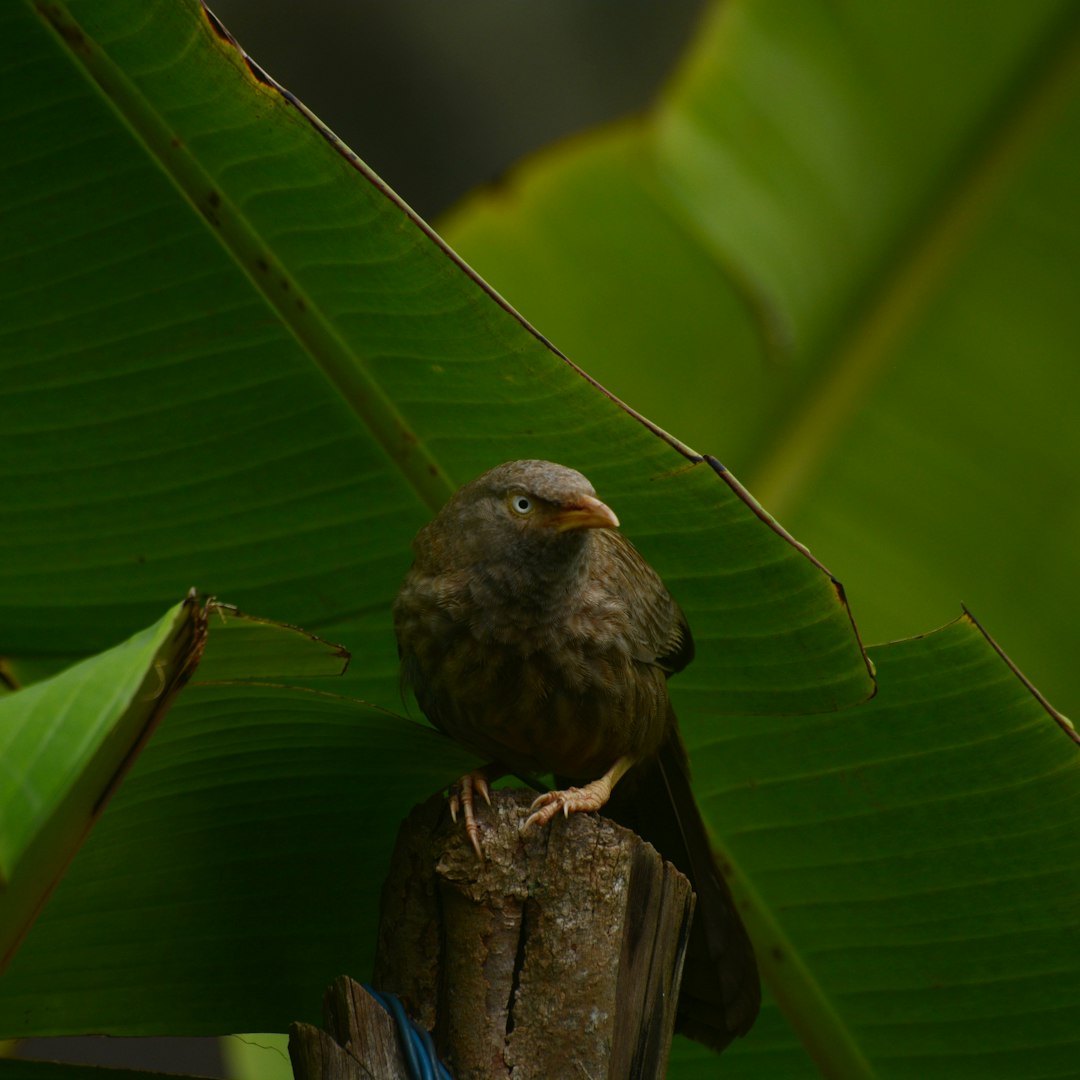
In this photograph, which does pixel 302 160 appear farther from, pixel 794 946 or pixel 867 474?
pixel 867 474

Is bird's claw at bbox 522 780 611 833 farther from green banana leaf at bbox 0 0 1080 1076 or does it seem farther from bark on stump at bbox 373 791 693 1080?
green banana leaf at bbox 0 0 1080 1076

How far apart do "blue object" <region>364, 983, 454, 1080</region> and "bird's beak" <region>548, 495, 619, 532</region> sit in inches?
34.1

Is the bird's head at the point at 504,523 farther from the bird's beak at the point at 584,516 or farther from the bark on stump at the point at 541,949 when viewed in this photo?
the bark on stump at the point at 541,949

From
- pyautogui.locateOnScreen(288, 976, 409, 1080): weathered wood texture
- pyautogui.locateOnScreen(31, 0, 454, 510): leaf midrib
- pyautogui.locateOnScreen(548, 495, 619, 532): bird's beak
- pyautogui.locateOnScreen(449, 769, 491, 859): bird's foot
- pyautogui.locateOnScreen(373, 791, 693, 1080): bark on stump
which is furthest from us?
pyautogui.locateOnScreen(548, 495, 619, 532): bird's beak

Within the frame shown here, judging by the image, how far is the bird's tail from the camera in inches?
101

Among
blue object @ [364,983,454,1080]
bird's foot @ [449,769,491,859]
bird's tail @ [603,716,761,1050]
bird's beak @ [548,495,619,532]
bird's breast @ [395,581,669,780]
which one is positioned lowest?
bird's tail @ [603,716,761,1050]

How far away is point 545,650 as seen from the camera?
2.54 meters

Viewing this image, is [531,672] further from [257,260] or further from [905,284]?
[905,284]

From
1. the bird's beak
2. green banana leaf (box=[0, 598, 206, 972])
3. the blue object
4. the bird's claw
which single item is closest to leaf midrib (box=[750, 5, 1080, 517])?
the bird's beak

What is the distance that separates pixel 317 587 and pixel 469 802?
0.79 metres

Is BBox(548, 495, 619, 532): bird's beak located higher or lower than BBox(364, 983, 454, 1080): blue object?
higher

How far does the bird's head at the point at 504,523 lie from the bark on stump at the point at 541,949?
0.63m

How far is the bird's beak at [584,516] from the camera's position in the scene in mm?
2311

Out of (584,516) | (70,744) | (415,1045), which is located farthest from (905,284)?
(70,744)
